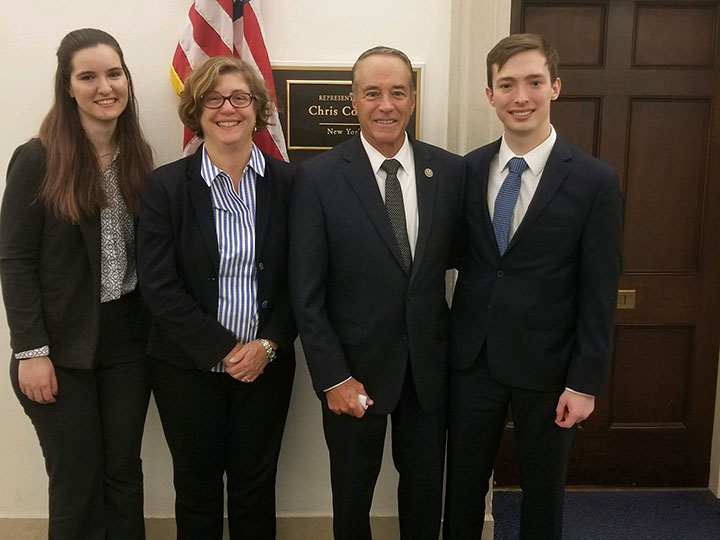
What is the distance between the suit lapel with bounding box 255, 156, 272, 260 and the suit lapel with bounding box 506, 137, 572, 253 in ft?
2.36

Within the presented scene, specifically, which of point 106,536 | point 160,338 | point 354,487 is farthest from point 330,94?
point 106,536

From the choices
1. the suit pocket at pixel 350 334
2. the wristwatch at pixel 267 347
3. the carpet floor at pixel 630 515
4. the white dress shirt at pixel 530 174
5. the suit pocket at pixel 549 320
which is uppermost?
the white dress shirt at pixel 530 174

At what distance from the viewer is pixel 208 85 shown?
181cm

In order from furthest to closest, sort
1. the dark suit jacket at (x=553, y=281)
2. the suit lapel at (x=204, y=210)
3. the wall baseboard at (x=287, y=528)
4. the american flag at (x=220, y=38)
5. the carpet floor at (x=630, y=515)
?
1. the carpet floor at (x=630, y=515)
2. the wall baseboard at (x=287, y=528)
3. the american flag at (x=220, y=38)
4. the suit lapel at (x=204, y=210)
5. the dark suit jacket at (x=553, y=281)

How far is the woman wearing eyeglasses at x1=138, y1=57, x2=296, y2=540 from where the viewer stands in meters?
1.85

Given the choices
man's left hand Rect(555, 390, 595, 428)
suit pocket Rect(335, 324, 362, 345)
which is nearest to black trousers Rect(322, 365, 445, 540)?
suit pocket Rect(335, 324, 362, 345)

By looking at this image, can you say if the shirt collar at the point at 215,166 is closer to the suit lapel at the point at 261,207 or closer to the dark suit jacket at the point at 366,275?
the suit lapel at the point at 261,207

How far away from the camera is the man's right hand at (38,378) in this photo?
1853 millimetres

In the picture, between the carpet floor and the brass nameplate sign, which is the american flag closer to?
the brass nameplate sign

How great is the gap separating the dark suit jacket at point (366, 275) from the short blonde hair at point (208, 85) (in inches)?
10.0

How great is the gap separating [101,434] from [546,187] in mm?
1519

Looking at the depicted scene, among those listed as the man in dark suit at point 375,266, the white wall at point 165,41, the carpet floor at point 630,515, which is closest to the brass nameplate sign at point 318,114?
the white wall at point 165,41

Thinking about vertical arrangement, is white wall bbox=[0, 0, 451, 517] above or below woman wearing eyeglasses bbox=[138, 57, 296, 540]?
above

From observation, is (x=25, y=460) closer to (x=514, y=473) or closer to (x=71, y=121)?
(x=71, y=121)
